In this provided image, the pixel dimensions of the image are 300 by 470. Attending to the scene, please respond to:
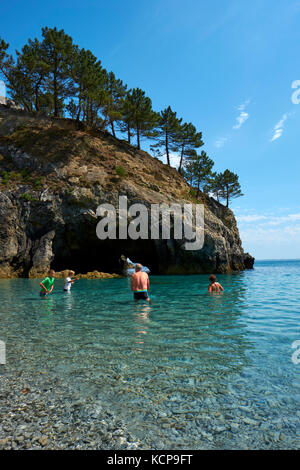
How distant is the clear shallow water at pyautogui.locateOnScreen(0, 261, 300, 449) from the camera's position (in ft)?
10.5

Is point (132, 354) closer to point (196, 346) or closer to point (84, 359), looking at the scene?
point (84, 359)

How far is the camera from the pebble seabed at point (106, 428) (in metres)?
2.89

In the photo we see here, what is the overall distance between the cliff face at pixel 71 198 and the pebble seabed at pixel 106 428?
1069 inches

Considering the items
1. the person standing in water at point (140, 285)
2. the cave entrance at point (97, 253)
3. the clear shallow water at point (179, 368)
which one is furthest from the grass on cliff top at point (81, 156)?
the clear shallow water at point (179, 368)

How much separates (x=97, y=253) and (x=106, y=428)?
1299 inches

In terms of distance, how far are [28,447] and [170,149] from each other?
158 ft

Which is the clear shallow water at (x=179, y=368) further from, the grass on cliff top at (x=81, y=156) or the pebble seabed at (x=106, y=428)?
the grass on cliff top at (x=81, y=156)

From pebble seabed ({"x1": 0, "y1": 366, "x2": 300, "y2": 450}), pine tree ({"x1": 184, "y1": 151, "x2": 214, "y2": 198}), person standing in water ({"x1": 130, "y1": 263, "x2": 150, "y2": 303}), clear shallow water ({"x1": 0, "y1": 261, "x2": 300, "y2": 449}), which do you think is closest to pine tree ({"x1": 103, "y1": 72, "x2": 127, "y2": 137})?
pine tree ({"x1": 184, "y1": 151, "x2": 214, "y2": 198})

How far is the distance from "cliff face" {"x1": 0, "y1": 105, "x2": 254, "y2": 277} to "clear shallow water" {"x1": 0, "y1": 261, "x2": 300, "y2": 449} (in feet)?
71.4

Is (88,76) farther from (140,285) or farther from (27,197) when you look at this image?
(140,285)

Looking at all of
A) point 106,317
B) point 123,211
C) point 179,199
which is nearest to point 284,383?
point 106,317

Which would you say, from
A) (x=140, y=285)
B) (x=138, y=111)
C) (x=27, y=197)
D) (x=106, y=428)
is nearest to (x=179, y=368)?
(x=106, y=428)

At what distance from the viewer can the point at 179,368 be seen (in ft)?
16.2
